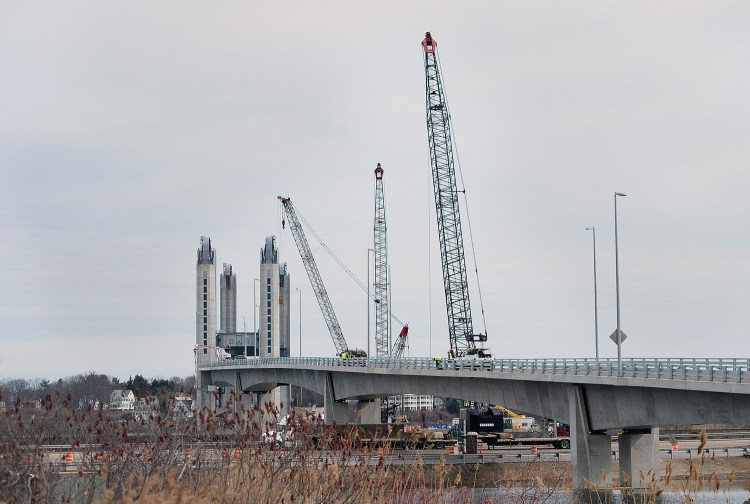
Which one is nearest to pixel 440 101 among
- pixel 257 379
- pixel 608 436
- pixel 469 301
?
pixel 469 301

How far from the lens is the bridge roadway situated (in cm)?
4603

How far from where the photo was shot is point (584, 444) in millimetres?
57875

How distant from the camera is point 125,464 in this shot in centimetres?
2050

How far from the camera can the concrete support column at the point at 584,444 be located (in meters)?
57.7

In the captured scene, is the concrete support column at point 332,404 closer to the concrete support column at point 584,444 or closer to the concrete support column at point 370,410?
the concrete support column at point 370,410

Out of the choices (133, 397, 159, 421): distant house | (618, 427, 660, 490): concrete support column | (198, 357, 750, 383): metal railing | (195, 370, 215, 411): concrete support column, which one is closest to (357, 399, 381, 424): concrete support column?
(198, 357, 750, 383): metal railing

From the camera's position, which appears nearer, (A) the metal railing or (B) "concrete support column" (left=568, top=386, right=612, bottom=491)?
(A) the metal railing

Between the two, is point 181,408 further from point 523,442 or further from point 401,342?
point 401,342

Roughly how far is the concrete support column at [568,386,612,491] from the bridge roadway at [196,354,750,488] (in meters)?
0.05

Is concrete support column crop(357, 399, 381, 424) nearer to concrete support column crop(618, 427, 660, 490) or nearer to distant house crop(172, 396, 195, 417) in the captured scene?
concrete support column crop(618, 427, 660, 490)

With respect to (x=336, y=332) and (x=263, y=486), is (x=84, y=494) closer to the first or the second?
(x=263, y=486)

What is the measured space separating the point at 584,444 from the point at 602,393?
3.32m

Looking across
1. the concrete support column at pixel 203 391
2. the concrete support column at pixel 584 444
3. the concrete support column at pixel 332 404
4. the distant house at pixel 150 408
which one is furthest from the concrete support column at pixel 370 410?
the distant house at pixel 150 408

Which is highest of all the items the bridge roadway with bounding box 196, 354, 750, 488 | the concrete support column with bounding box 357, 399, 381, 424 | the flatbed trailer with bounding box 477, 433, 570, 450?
the bridge roadway with bounding box 196, 354, 750, 488
